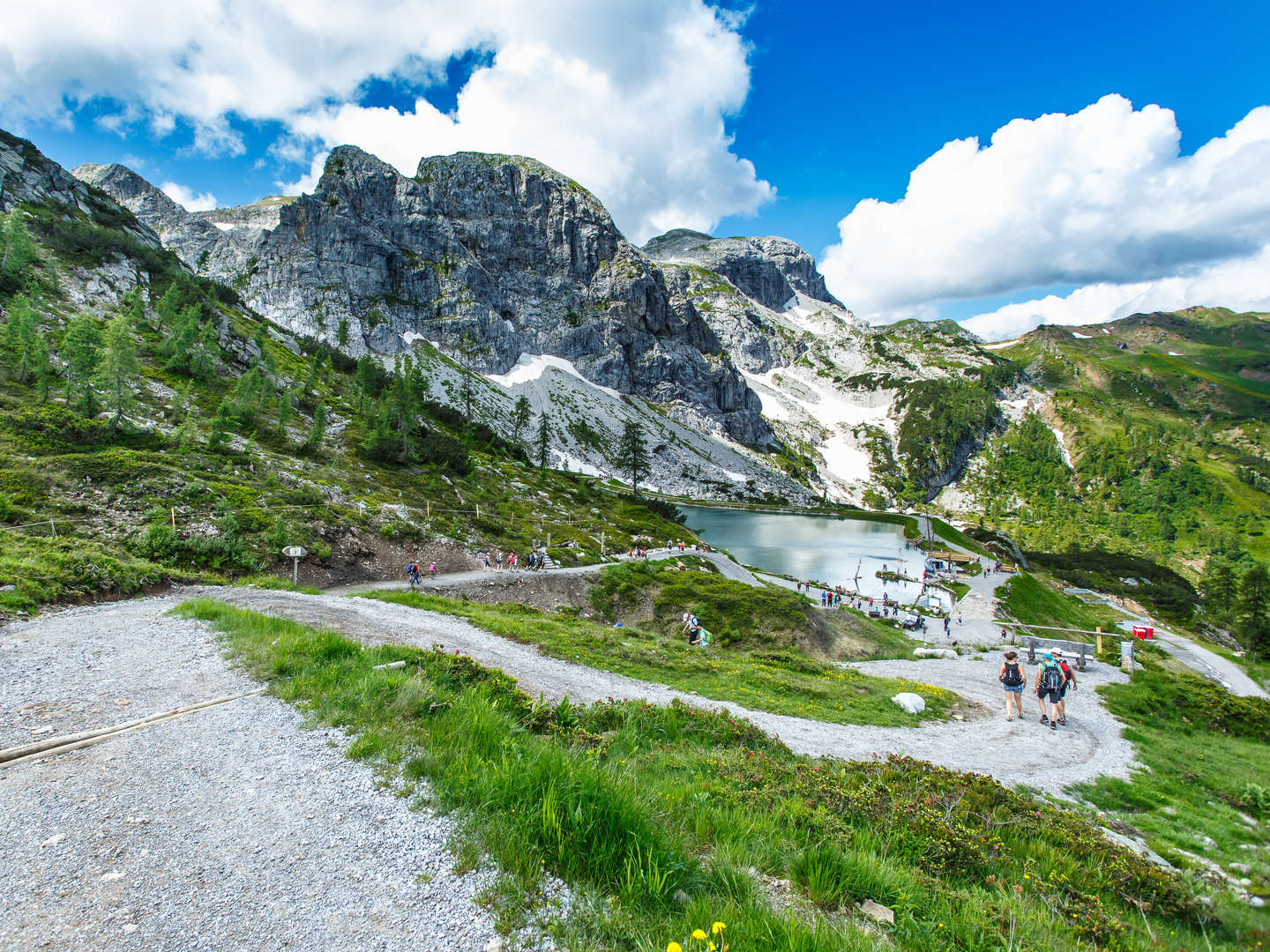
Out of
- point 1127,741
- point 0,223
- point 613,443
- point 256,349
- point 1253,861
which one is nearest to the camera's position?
point 1253,861

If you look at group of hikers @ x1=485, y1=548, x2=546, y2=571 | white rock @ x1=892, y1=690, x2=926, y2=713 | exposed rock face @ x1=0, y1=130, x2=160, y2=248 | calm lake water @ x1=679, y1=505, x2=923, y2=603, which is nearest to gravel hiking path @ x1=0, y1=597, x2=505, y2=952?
white rock @ x1=892, y1=690, x2=926, y2=713

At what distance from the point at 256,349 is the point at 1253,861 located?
295 ft

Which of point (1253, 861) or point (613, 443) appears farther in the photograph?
point (613, 443)

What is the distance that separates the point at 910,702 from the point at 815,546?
92371mm

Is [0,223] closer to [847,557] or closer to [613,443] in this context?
[847,557]

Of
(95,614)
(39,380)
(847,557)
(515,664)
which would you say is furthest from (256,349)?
(847,557)

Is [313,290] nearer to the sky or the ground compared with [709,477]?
nearer to the sky

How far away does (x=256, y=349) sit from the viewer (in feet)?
228

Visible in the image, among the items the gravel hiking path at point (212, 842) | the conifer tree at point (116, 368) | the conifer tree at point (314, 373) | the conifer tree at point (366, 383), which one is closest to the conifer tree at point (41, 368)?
the conifer tree at point (116, 368)

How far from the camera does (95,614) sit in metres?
13.9

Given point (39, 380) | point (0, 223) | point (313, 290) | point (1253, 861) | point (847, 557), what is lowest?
point (847, 557)

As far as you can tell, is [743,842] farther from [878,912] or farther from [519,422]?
[519,422]

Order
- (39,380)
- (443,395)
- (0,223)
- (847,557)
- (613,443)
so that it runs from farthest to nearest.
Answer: (613,443)
(443,395)
(847,557)
(0,223)
(39,380)

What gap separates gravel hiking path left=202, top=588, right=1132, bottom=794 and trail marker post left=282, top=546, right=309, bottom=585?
2.82 m
